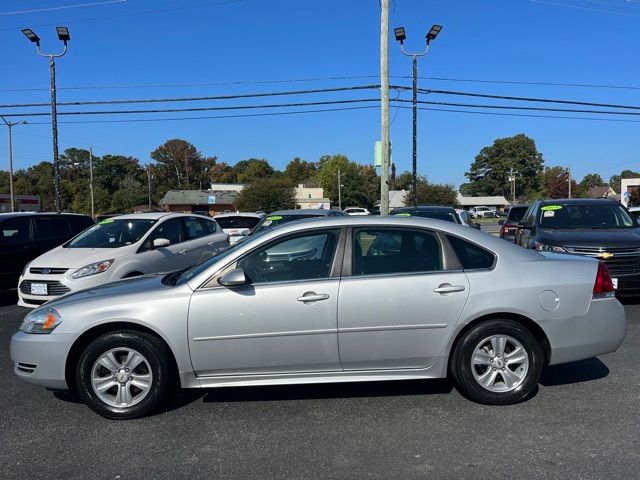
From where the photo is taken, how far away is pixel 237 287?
13.4ft

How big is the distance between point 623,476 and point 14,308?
966 centimetres

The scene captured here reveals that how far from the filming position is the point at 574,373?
503 centimetres

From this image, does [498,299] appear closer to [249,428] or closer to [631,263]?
[249,428]

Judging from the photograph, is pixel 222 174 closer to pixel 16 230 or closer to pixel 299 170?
pixel 299 170

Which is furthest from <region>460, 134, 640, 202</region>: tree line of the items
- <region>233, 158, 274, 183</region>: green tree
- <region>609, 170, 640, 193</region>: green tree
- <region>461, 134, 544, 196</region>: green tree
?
<region>233, 158, 274, 183</region>: green tree

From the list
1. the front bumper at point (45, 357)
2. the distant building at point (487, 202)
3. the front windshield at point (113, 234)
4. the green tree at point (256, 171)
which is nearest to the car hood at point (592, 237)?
the front windshield at point (113, 234)

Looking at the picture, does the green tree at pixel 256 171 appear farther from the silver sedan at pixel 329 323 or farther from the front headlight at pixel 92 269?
the silver sedan at pixel 329 323

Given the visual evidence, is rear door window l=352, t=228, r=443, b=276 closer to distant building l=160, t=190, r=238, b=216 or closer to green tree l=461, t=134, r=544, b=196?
distant building l=160, t=190, r=238, b=216

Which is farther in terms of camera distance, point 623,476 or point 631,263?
point 631,263

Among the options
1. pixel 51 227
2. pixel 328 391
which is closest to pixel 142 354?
pixel 328 391

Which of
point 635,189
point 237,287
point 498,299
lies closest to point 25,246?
point 237,287

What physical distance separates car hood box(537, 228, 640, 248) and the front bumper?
699 centimetres

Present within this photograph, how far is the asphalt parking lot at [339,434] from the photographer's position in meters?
3.28

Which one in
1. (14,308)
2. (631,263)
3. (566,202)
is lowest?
(14,308)
